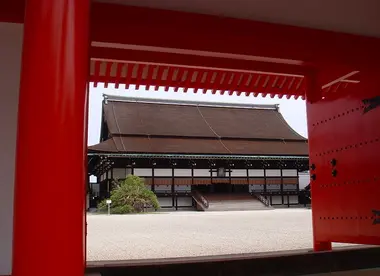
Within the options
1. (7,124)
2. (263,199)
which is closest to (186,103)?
(263,199)

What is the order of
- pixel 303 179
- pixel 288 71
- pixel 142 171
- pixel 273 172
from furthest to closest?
pixel 303 179
pixel 273 172
pixel 142 171
pixel 288 71

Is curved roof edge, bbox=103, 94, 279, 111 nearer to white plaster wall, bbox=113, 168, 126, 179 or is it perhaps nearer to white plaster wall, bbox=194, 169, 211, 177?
white plaster wall, bbox=113, 168, 126, 179

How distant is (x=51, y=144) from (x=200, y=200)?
1891 cm

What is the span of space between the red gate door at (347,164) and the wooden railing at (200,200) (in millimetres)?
15626

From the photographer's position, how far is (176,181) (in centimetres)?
2031

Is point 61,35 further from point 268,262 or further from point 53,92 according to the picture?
point 268,262

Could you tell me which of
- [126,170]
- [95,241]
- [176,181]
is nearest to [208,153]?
[176,181]

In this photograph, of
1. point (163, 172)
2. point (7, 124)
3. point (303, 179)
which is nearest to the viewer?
point (7, 124)

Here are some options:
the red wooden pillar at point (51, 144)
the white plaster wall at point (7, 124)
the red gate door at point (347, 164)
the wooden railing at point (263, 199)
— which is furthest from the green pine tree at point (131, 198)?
the red wooden pillar at point (51, 144)

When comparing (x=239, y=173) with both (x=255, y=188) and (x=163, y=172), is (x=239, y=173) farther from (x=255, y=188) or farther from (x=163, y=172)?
(x=163, y=172)

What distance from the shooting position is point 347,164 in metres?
3.68

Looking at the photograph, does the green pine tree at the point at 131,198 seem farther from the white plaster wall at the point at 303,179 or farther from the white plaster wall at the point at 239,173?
the white plaster wall at the point at 303,179

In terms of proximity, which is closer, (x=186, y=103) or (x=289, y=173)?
(x=289, y=173)

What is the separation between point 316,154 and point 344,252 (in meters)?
0.96
